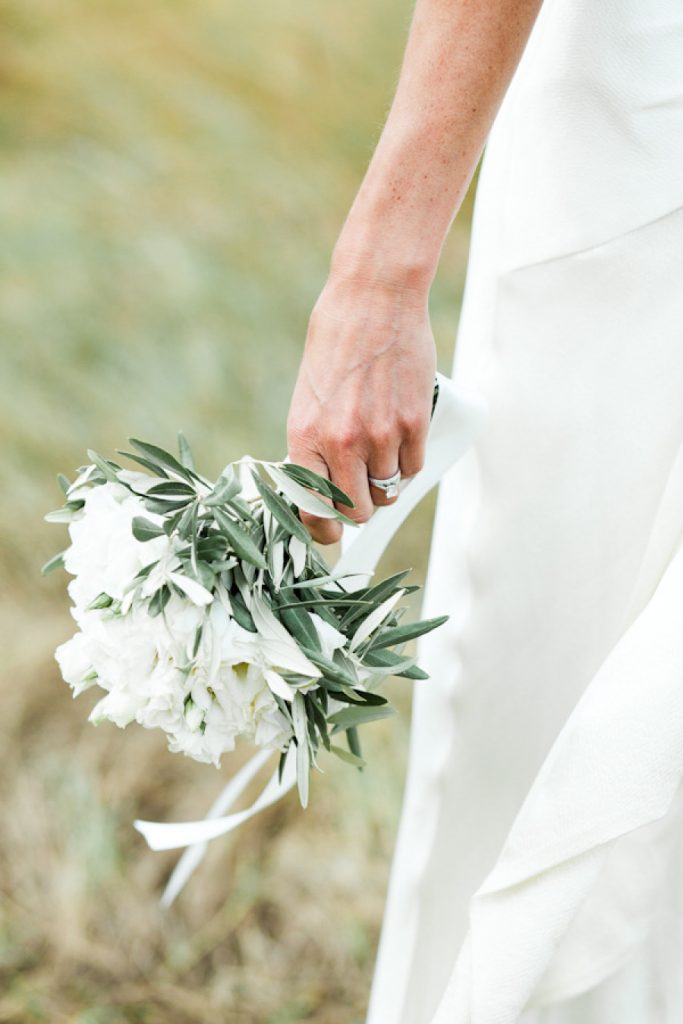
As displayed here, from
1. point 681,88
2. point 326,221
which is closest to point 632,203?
point 681,88

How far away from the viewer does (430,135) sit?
0.71m

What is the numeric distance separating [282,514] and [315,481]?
0.03m

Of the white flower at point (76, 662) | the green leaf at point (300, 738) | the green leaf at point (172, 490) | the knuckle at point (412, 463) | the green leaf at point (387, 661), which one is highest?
the knuckle at point (412, 463)

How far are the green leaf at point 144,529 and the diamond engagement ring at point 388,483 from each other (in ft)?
0.57

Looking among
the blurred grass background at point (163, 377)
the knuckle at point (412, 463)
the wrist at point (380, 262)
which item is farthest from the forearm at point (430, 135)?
the blurred grass background at point (163, 377)

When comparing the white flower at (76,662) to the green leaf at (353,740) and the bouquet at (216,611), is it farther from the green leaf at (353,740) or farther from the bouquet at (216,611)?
the green leaf at (353,740)

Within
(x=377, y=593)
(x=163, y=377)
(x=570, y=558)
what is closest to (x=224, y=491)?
(x=377, y=593)

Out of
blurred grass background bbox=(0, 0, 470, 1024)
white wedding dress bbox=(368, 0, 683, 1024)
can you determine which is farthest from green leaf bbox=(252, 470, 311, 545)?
blurred grass background bbox=(0, 0, 470, 1024)

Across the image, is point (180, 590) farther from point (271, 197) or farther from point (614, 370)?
point (271, 197)

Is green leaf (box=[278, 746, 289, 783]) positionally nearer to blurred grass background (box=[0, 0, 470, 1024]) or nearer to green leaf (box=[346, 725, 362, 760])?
green leaf (box=[346, 725, 362, 760])

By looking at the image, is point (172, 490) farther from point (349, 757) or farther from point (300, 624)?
point (349, 757)

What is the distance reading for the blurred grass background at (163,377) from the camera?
1.49 m

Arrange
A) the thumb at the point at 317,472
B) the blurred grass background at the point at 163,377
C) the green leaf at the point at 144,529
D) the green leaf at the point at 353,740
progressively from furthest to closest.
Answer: the blurred grass background at the point at 163,377 < the green leaf at the point at 353,740 < the thumb at the point at 317,472 < the green leaf at the point at 144,529

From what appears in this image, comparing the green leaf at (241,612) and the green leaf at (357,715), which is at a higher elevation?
the green leaf at (241,612)
